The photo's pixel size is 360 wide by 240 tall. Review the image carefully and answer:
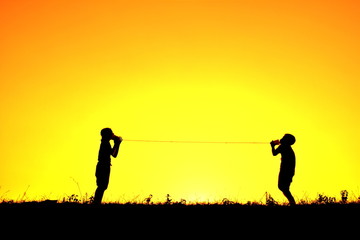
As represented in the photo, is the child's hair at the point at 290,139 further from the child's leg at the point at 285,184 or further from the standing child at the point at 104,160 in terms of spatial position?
the standing child at the point at 104,160

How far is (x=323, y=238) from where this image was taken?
21.9ft

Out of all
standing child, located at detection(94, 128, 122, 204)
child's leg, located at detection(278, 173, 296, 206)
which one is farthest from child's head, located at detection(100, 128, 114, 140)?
child's leg, located at detection(278, 173, 296, 206)

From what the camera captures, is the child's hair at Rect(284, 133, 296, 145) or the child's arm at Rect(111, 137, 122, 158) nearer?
the child's arm at Rect(111, 137, 122, 158)

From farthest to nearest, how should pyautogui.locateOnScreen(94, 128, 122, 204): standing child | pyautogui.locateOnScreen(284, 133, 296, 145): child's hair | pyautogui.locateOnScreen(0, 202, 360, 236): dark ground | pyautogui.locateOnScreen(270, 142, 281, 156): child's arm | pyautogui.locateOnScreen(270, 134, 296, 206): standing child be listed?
pyautogui.locateOnScreen(270, 142, 281, 156): child's arm, pyautogui.locateOnScreen(284, 133, 296, 145): child's hair, pyautogui.locateOnScreen(270, 134, 296, 206): standing child, pyautogui.locateOnScreen(94, 128, 122, 204): standing child, pyautogui.locateOnScreen(0, 202, 360, 236): dark ground

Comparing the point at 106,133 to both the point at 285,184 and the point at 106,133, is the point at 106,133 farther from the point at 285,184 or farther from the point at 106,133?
the point at 285,184

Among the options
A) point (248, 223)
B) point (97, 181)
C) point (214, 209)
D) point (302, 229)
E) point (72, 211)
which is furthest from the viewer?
point (97, 181)

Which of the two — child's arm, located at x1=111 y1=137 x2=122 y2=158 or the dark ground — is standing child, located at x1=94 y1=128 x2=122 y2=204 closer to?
child's arm, located at x1=111 y1=137 x2=122 y2=158

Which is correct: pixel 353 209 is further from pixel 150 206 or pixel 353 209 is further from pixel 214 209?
pixel 150 206

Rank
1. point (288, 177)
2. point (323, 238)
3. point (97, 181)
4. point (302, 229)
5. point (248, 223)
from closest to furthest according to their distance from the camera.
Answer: point (323, 238), point (302, 229), point (248, 223), point (97, 181), point (288, 177)

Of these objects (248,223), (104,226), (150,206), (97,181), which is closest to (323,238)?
(248,223)

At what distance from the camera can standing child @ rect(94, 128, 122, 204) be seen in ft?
34.0

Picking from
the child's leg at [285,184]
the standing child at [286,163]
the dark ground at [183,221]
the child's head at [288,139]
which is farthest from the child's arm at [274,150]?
the dark ground at [183,221]

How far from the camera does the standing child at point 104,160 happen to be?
10.4m

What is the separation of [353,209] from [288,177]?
2397 millimetres
